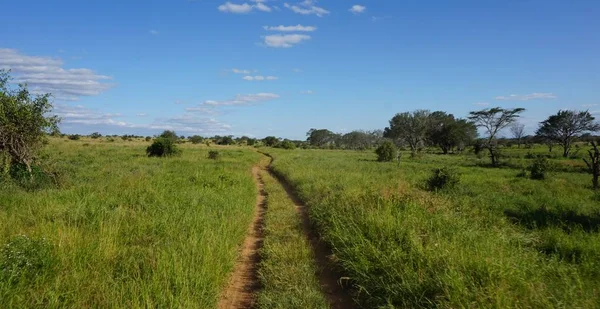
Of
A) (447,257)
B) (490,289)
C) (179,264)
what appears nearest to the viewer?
(490,289)

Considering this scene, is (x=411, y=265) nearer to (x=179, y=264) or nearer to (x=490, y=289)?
(x=490, y=289)

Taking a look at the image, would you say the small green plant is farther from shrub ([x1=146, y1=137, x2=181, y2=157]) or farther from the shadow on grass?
shrub ([x1=146, y1=137, x2=181, y2=157])

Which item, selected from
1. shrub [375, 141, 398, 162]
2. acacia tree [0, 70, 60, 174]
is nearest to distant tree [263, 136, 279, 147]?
shrub [375, 141, 398, 162]

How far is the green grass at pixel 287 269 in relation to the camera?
17.0 feet

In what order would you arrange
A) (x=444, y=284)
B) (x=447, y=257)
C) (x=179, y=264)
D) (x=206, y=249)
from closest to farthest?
(x=444, y=284)
(x=447, y=257)
(x=179, y=264)
(x=206, y=249)

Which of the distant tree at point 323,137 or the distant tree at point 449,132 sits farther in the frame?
the distant tree at point 323,137

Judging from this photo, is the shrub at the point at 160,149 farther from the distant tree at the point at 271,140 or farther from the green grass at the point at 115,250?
the distant tree at the point at 271,140

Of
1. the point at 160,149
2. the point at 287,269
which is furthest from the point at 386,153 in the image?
the point at 287,269

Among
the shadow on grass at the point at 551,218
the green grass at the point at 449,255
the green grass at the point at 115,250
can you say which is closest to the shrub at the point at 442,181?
the shadow on grass at the point at 551,218

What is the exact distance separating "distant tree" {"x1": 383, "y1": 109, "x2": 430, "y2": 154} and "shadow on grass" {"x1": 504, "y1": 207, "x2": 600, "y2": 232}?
58.8 metres

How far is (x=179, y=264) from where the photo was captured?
18.3ft

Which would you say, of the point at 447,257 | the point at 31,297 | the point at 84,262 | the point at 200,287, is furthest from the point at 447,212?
the point at 31,297

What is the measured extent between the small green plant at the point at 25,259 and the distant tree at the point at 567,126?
66582 mm

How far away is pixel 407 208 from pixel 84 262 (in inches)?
255
